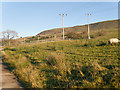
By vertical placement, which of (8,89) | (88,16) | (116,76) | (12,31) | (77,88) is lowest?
(8,89)

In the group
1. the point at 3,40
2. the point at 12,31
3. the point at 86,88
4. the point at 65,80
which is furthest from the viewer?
the point at 12,31

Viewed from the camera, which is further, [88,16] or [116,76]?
[88,16]

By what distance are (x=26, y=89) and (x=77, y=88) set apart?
7.62ft

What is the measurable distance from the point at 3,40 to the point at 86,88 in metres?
55.3

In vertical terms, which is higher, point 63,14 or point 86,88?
point 63,14

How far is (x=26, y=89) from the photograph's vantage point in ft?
17.7

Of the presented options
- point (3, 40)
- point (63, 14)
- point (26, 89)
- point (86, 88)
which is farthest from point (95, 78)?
point (3, 40)

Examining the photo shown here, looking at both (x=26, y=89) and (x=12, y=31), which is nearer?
(x=26, y=89)

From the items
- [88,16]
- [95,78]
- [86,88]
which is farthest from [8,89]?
→ [88,16]

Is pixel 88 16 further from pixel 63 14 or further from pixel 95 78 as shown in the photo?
pixel 95 78

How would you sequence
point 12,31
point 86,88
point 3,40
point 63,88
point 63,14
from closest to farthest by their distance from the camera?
point 86,88 → point 63,88 → point 63,14 → point 3,40 → point 12,31

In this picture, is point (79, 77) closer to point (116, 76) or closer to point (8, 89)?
point (116, 76)

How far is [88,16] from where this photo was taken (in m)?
44.8

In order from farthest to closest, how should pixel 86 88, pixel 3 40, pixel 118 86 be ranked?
pixel 3 40
pixel 86 88
pixel 118 86
